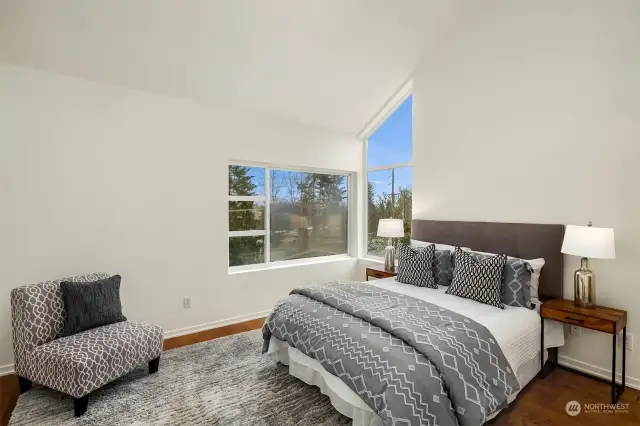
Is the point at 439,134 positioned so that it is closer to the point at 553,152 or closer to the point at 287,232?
the point at 553,152

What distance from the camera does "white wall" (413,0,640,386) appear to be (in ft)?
8.66

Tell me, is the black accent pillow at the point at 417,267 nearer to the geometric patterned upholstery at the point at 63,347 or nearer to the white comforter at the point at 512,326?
the white comforter at the point at 512,326

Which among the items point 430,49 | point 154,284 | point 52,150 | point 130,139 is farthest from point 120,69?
point 430,49

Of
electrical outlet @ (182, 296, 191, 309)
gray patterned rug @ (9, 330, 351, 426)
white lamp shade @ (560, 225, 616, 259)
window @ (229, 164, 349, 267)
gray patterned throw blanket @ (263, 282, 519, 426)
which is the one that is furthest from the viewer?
window @ (229, 164, 349, 267)

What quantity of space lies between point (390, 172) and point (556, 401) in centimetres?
317

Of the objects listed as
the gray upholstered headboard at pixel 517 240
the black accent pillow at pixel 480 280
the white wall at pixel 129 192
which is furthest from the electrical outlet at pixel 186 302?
the gray upholstered headboard at pixel 517 240

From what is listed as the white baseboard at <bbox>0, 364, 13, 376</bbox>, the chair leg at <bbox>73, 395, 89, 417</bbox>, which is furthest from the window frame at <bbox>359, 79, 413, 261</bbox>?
the white baseboard at <bbox>0, 364, 13, 376</bbox>

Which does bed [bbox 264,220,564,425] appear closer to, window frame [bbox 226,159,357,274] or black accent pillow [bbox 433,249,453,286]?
black accent pillow [bbox 433,249,453,286]

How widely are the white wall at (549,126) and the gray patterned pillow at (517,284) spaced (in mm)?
513

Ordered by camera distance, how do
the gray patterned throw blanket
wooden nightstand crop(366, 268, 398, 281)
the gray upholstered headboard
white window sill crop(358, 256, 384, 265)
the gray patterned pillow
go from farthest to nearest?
1. white window sill crop(358, 256, 384, 265)
2. wooden nightstand crop(366, 268, 398, 281)
3. the gray upholstered headboard
4. the gray patterned pillow
5. the gray patterned throw blanket

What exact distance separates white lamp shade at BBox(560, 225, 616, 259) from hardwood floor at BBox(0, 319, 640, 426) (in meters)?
1.04

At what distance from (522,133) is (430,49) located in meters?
1.54

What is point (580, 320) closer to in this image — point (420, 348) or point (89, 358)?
point (420, 348)

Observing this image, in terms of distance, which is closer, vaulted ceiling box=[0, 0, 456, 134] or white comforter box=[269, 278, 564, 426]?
white comforter box=[269, 278, 564, 426]
